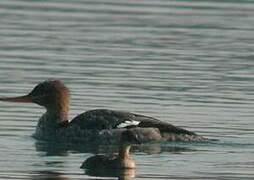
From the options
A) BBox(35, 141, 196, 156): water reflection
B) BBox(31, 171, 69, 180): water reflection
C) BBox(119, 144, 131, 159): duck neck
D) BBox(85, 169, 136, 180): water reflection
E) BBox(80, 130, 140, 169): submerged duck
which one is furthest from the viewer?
BBox(35, 141, 196, 156): water reflection

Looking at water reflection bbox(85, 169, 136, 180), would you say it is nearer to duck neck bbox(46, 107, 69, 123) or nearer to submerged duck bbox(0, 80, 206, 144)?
submerged duck bbox(0, 80, 206, 144)

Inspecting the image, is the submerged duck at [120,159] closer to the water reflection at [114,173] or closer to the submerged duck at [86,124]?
the water reflection at [114,173]

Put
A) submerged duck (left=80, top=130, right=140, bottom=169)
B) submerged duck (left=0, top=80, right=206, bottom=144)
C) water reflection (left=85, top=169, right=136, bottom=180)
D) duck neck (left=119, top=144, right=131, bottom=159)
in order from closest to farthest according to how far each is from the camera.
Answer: water reflection (left=85, top=169, right=136, bottom=180) < submerged duck (left=80, top=130, right=140, bottom=169) < duck neck (left=119, top=144, right=131, bottom=159) < submerged duck (left=0, top=80, right=206, bottom=144)

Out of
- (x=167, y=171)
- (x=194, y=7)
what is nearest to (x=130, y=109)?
(x=167, y=171)

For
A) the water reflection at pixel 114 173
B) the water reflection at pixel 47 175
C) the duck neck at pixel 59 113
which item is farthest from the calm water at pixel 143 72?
the duck neck at pixel 59 113

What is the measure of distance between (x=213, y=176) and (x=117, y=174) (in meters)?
1.33

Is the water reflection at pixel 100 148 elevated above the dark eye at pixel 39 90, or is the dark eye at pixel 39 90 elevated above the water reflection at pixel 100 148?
the dark eye at pixel 39 90

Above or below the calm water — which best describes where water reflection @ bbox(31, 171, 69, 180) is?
below

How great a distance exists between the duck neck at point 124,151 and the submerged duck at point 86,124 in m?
1.27

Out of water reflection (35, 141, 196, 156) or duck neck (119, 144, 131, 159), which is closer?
duck neck (119, 144, 131, 159)

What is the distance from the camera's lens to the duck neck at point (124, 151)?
1895 centimetres

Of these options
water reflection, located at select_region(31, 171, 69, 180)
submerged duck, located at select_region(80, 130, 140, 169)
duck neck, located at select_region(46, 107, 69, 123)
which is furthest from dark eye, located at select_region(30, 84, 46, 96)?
water reflection, located at select_region(31, 171, 69, 180)

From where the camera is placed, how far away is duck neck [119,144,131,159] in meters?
19.0

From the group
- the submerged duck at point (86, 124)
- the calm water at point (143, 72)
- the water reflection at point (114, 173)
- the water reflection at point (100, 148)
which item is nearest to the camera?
the water reflection at point (114, 173)
